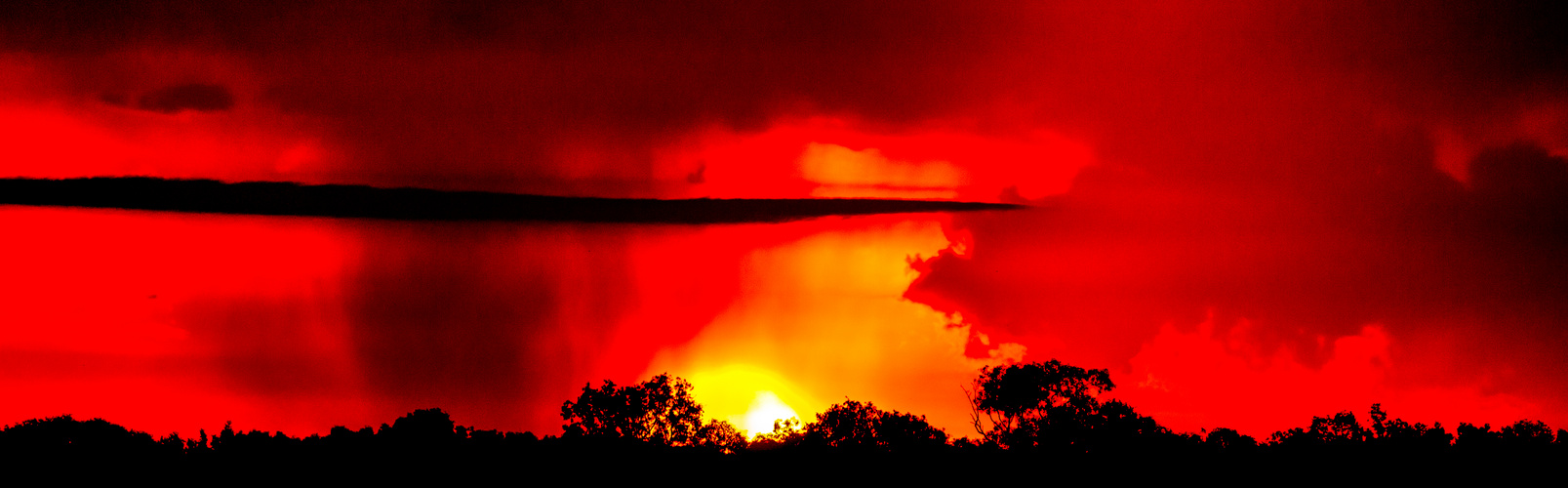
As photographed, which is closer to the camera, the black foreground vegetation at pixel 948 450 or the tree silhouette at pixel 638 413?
the black foreground vegetation at pixel 948 450

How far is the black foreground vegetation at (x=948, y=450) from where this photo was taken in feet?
146

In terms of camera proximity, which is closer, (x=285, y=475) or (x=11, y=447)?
(x=285, y=475)

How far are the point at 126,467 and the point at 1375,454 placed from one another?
5278 cm

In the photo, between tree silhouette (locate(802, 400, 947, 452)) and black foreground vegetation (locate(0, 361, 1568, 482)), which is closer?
black foreground vegetation (locate(0, 361, 1568, 482))

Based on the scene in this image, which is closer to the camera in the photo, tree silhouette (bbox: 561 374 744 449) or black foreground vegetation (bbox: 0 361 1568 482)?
black foreground vegetation (bbox: 0 361 1568 482)

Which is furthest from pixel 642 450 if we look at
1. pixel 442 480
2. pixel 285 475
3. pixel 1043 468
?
pixel 1043 468

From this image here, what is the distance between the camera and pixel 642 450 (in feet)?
159

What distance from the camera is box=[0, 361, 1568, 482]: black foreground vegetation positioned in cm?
4447

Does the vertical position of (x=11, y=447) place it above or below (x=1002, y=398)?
below

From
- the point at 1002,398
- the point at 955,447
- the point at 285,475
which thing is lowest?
the point at 285,475

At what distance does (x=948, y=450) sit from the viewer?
50656mm

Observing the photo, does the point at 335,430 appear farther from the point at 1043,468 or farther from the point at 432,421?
the point at 1043,468

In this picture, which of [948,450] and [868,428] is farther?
[868,428]

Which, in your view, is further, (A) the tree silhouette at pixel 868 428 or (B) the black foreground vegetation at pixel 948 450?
(A) the tree silhouette at pixel 868 428
